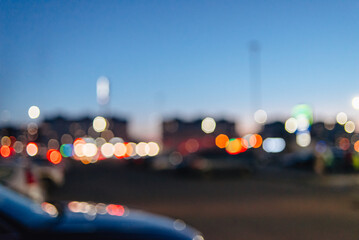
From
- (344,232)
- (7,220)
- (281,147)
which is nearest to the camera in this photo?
(7,220)

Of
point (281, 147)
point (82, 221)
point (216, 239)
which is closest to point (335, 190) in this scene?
point (216, 239)

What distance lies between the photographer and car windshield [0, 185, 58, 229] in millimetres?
4116

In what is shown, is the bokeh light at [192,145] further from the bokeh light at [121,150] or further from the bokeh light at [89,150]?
the bokeh light at [89,150]

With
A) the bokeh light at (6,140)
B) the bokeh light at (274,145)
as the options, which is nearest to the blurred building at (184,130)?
the bokeh light at (274,145)

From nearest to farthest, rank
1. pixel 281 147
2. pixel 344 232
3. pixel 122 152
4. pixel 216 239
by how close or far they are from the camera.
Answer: pixel 216 239
pixel 344 232
pixel 281 147
pixel 122 152

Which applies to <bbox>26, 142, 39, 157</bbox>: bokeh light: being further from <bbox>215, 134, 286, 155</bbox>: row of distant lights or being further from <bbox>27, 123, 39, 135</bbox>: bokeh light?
<bbox>215, 134, 286, 155</bbox>: row of distant lights

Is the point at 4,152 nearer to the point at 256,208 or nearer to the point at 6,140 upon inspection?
the point at 6,140

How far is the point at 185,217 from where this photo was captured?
10562mm

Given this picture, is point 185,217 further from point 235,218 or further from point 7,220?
point 7,220

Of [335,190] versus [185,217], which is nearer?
[185,217]

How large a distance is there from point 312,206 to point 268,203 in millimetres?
1279

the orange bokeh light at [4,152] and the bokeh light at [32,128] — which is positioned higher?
the bokeh light at [32,128]

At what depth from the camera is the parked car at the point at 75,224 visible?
397 cm

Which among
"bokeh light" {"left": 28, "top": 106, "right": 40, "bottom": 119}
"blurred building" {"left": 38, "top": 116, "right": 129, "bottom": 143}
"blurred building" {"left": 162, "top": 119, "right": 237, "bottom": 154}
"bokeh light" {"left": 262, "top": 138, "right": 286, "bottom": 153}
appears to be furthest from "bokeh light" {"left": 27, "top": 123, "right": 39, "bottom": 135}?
"blurred building" {"left": 38, "top": 116, "right": 129, "bottom": 143}
